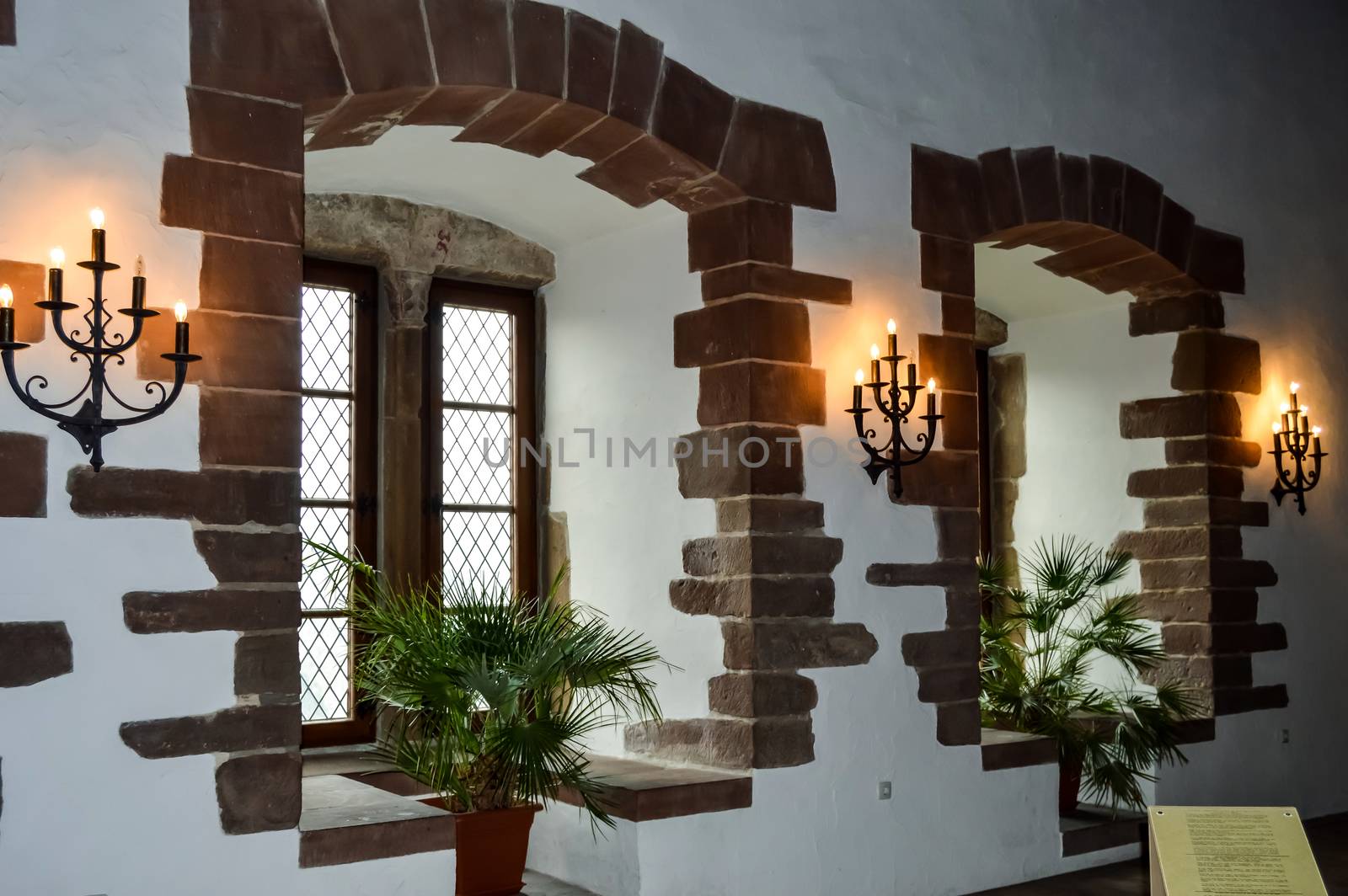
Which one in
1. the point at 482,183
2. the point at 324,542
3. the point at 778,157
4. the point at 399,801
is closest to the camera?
the point at 399,801

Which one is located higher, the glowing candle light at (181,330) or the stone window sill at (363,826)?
the glowing candle light at (181,330)

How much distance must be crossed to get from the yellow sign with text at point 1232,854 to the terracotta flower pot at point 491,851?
179 cm

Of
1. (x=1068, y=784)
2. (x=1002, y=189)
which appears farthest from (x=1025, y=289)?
(x=1068, y=784)

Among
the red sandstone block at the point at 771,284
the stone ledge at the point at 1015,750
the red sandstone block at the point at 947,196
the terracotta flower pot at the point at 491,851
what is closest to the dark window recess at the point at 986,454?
the stone ledge at the point at 1015,750

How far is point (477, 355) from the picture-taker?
534 centimetres

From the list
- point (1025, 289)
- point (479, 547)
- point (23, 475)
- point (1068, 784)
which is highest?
point (1025, 289)

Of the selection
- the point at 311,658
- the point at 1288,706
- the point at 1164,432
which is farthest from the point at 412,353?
the point at 1288,706

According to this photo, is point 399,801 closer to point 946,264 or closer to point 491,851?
point 491,851

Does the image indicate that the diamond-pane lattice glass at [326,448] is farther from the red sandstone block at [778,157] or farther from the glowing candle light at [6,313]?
the glowing candle light at [6,313]

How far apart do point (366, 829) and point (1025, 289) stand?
13.6ft

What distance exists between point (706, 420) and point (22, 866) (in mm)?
2368

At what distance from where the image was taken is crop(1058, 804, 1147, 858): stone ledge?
521 centimetres

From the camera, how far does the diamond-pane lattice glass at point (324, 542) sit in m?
4.86

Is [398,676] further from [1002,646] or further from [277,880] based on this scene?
[1002,646]
